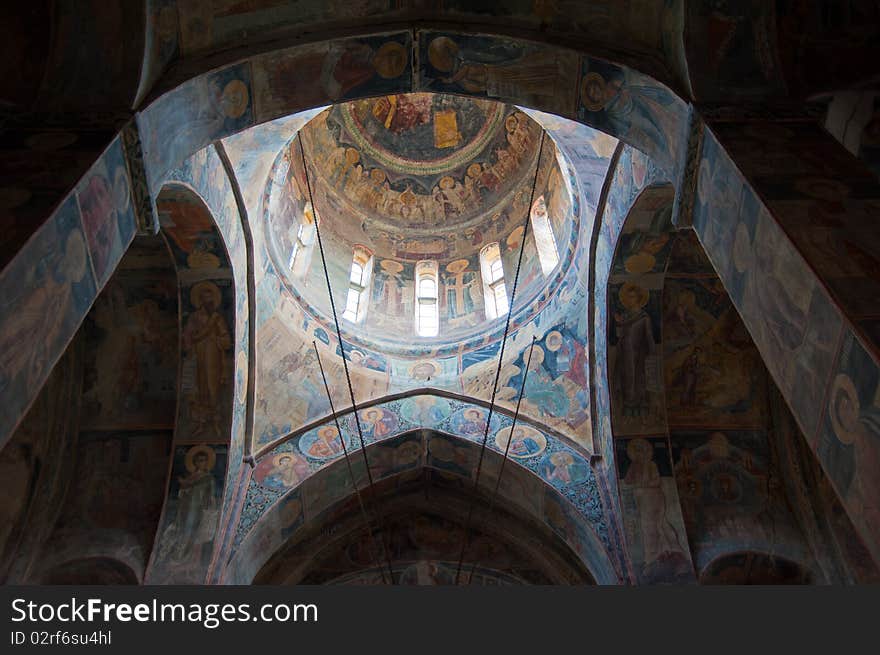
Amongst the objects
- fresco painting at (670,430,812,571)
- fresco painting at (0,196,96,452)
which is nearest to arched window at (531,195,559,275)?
fresco painting at (670,430,812,571)

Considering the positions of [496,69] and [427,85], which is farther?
[427,85]

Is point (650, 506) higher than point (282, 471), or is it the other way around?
point (282, 471)

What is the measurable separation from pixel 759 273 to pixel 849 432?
4.49 feet

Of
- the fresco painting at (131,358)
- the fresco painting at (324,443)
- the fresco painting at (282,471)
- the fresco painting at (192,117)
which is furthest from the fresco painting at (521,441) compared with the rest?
the fresco painting at (192,117)

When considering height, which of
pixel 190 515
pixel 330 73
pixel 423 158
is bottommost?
pixel 190 515

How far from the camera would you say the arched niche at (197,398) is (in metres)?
9.17

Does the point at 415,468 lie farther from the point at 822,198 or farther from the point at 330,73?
the point at 822,198

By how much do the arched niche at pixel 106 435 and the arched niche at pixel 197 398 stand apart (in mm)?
212

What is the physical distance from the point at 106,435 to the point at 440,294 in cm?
617

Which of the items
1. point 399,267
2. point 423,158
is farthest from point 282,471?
point 423,158

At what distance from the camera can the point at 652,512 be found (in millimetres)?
9773

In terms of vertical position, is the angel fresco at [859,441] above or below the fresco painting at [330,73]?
below

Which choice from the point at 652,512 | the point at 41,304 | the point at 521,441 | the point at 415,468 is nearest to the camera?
the point at 41,304

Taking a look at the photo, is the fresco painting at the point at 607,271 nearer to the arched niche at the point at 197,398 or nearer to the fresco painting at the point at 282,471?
the fresco painting at the point at 282,471
